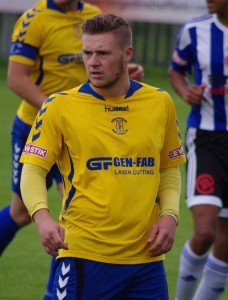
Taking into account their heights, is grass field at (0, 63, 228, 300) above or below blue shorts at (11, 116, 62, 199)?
below

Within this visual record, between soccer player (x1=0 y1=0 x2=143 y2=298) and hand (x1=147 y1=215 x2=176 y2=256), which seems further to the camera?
soccer player (x1=0 y1=0 x2=143 y2=298)

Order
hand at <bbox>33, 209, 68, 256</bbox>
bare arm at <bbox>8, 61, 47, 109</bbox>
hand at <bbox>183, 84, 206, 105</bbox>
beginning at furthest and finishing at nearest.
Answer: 1. bare arm at <bbox>8, 61, 47, 109</bbox>
2. hand at <bbox>183, 84, 206, 105</bbox>
3. hand at <bbox>33, 209, 68, 256</bbox>

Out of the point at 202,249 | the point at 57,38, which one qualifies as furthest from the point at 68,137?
the point at 57,38

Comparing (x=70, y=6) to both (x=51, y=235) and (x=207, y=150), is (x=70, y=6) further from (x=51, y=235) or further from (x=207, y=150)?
(x=51, y=235)

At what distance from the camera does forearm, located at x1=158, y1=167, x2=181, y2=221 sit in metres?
5.43

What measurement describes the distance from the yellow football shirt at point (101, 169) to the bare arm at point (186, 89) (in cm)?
219

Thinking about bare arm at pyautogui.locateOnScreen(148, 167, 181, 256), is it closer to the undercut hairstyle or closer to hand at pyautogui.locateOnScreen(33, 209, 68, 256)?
hand at pyautogui.locateOnScreen(33, 209, 68, 256)

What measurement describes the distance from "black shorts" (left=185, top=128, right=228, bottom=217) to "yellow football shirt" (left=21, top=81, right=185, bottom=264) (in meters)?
2.00

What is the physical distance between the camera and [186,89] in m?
7.95

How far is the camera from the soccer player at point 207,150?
7.42 m

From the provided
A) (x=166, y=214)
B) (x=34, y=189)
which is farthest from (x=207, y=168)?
(x=34, y=189)

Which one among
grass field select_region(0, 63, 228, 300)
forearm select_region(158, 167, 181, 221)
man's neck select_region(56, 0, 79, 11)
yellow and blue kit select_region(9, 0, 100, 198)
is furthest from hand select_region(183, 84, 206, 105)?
forearm select_region(158, 167, 181, 221)

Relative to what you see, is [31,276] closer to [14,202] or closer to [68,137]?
[14,202]

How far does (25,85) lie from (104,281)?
280cm
